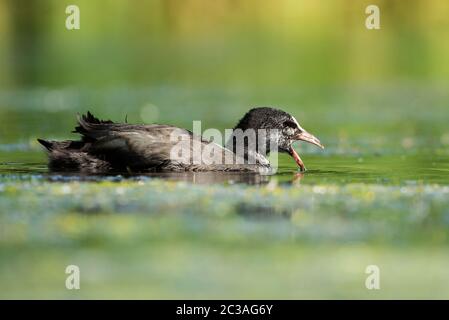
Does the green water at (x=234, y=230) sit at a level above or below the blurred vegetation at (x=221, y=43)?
below

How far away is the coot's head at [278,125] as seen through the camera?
14.5 m

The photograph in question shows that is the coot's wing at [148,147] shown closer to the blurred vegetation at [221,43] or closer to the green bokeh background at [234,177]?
the green bokeh background at [234,177]

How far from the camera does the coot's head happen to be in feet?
47.6

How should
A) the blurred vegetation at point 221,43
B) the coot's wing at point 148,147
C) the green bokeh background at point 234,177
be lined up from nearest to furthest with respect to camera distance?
1. the green bokeh background at point 234,177
2. the coot's wing at point 148,147
3. the blurred vegetation at point 221,43

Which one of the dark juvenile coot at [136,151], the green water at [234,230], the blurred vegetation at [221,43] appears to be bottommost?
the green water at [234,230]

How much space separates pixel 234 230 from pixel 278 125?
4831 mm

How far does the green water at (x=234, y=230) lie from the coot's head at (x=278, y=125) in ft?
1.26

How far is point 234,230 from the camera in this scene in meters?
10.0

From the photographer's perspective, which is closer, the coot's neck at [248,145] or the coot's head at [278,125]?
the coot's neck at [248,145]

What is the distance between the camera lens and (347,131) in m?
19.8

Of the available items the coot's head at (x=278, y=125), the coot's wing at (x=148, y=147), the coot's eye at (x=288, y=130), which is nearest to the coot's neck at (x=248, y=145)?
the coot's head at (x=278, y=125)

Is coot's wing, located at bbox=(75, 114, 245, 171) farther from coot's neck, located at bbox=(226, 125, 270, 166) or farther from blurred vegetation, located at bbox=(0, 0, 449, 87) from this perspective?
blurred vegetation, located at bbox=(0, 0, 449, 87)

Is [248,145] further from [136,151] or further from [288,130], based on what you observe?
[136,151]

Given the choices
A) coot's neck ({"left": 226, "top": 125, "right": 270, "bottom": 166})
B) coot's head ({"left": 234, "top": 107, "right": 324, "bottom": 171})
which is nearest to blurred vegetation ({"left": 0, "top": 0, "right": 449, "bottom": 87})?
coot's head ({"left": 234, "top": 107, "right": 324, "bottom": 171})
